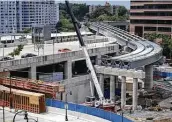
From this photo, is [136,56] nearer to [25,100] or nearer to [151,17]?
[25,100]

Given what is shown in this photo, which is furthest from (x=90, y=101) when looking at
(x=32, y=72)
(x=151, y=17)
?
(x=151, y=17)

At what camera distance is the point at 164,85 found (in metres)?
110

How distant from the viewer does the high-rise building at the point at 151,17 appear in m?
171

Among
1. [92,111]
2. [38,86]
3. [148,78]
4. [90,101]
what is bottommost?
[90,101]

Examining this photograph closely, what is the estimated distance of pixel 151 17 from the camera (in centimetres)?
17675

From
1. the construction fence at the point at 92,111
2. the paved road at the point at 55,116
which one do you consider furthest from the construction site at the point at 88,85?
the paved road at the point at 55,116

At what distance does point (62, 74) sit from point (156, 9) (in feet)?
303

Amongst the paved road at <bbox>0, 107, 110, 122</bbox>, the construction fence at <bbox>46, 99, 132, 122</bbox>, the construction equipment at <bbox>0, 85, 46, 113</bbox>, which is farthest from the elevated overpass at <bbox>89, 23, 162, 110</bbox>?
the paved road at <bbox>0, 107, 110, 122</bbox>

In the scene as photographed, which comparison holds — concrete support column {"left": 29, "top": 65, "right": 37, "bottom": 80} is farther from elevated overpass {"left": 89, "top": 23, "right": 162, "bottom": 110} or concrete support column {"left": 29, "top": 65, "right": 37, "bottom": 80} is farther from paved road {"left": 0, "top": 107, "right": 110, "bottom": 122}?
paved road {"left": 0, "top": 107, "right": 110, "bottom": 122}

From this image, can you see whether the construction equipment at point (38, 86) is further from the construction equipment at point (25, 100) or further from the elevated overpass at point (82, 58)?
the elevated overpass at point (82, 58)

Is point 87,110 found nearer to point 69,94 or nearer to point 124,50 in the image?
point 69,94

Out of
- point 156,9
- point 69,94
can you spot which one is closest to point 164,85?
point 69,94

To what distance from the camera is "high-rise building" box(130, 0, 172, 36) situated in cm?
17125

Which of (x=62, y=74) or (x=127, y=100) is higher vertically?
(x=62, y=74)
